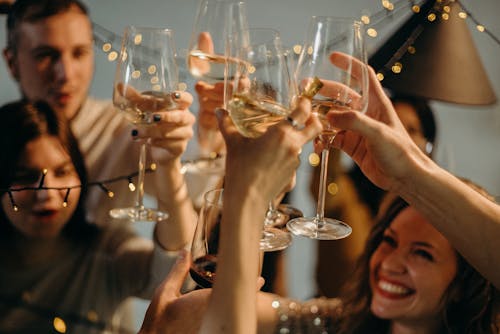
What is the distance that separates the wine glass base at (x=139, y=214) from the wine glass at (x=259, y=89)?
42 cm

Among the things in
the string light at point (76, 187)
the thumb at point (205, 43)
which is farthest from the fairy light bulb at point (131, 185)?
the thumb at point (205, 43)

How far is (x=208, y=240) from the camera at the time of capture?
816 millimetres

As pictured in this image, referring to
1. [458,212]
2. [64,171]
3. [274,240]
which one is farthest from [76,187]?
[458,212]

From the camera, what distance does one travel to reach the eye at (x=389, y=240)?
147 cm

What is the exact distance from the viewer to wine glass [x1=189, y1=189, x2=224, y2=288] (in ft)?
2.65

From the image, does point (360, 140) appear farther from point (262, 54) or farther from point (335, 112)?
point (262, 54)

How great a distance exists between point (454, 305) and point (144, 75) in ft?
3.01

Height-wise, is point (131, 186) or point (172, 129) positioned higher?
point (172, 129)

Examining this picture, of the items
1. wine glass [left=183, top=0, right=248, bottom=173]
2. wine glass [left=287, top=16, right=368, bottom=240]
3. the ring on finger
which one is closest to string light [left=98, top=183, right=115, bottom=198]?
wine glass [left=183, top=0, right=248, bottom=173]

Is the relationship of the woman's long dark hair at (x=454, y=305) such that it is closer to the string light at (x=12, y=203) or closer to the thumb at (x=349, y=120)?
the thumb at (x=349, y=120)

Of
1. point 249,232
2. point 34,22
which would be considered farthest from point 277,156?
point 34,22

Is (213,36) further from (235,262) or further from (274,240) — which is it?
(235,262)

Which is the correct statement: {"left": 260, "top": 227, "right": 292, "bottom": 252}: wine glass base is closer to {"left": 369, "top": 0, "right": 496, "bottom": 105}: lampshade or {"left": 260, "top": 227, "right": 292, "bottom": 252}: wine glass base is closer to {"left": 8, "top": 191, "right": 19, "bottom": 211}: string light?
{"left": 8, "top": 191, "right": 19, "bottom": 211}: string light

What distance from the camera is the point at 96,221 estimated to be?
4.89 feet
